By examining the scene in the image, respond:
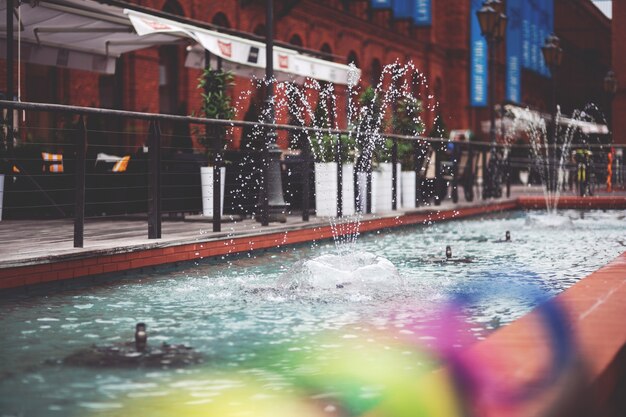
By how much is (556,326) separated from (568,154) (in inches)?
982

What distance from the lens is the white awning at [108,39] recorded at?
1340 centimetres

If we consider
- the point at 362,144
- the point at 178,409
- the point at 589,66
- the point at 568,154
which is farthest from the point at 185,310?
the point at 589,66

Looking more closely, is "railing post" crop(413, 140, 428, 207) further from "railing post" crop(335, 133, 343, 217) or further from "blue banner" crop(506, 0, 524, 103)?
"blue banner" crop(506, 0, 524, 103)

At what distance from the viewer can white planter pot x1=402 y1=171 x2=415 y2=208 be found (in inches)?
632

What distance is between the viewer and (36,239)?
29.9 ft

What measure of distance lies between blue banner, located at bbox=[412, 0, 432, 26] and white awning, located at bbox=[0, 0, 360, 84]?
1980 centimetres

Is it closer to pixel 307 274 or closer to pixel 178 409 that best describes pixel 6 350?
pixel 178 409

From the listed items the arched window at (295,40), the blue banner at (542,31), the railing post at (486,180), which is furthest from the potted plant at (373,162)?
the blue banner at (542,31)

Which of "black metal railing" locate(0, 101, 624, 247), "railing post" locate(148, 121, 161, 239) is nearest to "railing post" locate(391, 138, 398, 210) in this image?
"black metal railing" locate(0, 101, 624, 247)

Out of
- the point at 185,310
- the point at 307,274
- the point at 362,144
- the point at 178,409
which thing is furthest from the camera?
the point at 362,144

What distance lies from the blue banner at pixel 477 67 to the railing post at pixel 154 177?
34965 millimetres

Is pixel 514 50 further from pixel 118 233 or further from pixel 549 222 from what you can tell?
pixel 118 233

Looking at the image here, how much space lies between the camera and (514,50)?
47.4 meters

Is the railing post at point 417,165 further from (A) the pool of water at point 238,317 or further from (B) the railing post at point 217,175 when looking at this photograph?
(B) the railing post at point 217,175
